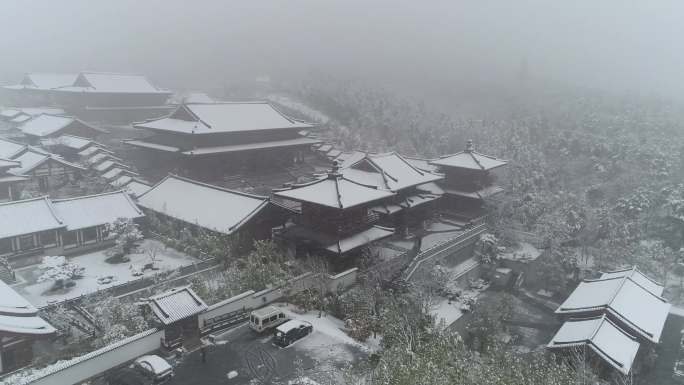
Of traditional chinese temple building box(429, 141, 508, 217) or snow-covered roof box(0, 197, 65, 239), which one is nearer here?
snow-covered roof box(0, 197, 65, 239)

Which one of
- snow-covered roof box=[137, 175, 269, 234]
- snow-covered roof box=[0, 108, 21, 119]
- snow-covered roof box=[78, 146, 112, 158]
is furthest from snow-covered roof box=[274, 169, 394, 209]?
snow-covered roof box=[0, 108, 21, 119]

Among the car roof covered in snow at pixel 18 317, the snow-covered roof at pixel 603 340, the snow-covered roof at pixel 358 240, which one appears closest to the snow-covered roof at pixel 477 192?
the snow-covered roof at pixel 358 240

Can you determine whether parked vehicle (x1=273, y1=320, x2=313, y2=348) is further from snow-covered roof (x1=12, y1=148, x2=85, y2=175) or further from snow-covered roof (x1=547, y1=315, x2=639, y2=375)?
snow-covered roof (x1=12, y1=148, x2=85, y2=175)

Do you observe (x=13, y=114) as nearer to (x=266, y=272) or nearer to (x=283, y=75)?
(x=266, y=272)

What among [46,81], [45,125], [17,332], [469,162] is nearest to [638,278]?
[469,162]

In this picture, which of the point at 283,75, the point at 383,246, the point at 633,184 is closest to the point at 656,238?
the point at 633,184

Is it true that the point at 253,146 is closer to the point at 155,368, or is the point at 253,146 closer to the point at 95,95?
the point at 95,95

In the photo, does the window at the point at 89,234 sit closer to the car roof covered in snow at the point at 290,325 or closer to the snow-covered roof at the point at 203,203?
the snow-covered roof at the point at 203,203
